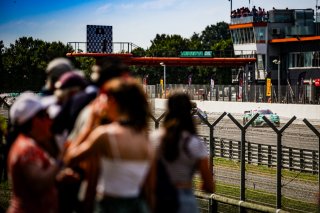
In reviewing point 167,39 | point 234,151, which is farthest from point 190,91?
point 167,39

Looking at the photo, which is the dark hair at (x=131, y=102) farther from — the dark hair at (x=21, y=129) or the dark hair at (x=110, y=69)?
the dark hair at (x=21, y=129)

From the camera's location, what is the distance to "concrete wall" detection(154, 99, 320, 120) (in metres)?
57.2

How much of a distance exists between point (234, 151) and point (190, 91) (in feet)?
197

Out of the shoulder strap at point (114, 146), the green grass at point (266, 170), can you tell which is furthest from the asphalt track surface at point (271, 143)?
the shoulder strap at point (114, 146)

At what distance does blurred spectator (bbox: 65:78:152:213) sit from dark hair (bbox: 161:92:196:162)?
81 cm

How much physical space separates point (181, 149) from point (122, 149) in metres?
1.12

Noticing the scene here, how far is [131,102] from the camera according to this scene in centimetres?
559

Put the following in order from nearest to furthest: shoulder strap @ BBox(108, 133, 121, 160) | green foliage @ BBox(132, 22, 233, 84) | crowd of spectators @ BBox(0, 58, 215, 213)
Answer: shoulder strap @ BBox(108, 133, 121, 160) → crowd of spectators @ BBox(0, 58, 215, 213) → green foliage @ BBox(132, 22, 233, 84)

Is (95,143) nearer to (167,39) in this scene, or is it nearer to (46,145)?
(46,145)

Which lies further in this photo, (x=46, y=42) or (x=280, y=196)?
(x=46, y=42)

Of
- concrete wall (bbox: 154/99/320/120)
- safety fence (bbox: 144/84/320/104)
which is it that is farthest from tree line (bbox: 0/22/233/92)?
concrete wall (bbox: 154/99/320/120)

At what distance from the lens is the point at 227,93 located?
71812 mm

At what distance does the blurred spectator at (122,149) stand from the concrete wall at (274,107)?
165 ft

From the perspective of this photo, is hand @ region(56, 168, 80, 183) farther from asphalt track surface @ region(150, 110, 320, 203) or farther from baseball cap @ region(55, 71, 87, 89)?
asphalt track surface @ region(150, 110, 320, 203)
